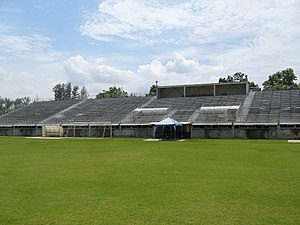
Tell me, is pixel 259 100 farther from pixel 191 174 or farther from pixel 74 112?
pixel 191 174

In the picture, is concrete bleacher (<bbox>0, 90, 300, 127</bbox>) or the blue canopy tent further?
concrete bleacher (<bbox>0, 90, 300, 127</bbox>)

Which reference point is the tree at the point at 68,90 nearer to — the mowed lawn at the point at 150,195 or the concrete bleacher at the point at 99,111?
the concrete bleacher at the point at 99,111

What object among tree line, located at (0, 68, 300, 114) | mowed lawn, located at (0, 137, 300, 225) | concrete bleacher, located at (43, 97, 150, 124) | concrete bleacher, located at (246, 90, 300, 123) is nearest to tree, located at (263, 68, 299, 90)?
tree line, located at (0, 68, 300, 114)

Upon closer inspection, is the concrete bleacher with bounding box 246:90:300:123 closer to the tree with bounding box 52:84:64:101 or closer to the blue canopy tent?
the blue canopy tent

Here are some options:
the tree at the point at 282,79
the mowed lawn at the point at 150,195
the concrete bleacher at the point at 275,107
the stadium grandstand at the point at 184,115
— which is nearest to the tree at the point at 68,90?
the stadium grandstand at the point at 184,115

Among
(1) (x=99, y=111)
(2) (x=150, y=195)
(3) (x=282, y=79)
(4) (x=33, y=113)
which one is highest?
(3) (x=282, y=79)

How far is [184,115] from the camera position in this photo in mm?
51562

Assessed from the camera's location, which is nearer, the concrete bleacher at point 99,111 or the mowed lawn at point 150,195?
the mowed lawn at point 150,195

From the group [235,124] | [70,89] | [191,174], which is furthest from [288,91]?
[70,89]

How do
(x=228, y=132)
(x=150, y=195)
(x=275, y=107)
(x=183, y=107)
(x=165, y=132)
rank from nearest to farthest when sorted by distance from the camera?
(x=150, y=195), (x=228, y=132), (x=165, y=132), (x=275, y=107), (x=183, y=107)

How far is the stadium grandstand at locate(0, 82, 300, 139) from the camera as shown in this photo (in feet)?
150

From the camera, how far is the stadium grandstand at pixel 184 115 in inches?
1795

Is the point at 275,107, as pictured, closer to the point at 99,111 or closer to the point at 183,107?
the point at 183,107

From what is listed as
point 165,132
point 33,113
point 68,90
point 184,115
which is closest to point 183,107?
point 184,115
